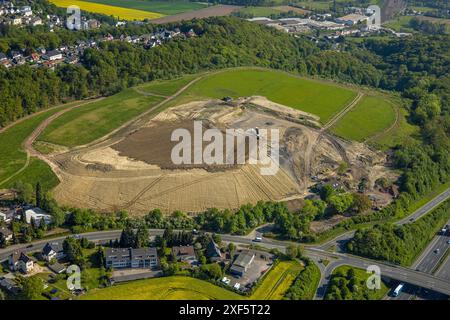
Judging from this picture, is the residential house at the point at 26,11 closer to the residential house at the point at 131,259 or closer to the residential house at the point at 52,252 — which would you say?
the residential house at the point at 52,252

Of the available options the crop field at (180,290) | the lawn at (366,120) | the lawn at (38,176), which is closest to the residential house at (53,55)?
the lawn at (38,176)

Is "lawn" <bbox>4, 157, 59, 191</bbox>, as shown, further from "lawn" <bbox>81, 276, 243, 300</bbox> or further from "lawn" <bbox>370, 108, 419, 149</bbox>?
"lawn" <bbox>370, 108, 419, 149</bbox>

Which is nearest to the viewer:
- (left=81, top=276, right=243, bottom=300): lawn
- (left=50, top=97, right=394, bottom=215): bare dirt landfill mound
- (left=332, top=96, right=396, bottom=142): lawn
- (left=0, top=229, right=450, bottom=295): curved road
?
(left=81, top=276, right=243, bottom=300): lawn

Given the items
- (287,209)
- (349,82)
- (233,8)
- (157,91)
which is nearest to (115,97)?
(157,91)

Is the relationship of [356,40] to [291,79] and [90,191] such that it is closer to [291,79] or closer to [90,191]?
[291,79]

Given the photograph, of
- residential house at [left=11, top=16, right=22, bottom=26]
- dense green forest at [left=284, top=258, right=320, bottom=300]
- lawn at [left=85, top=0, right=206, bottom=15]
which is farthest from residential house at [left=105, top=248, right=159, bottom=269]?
lawn at [left=85, top=0, right=206, bottom=15]
